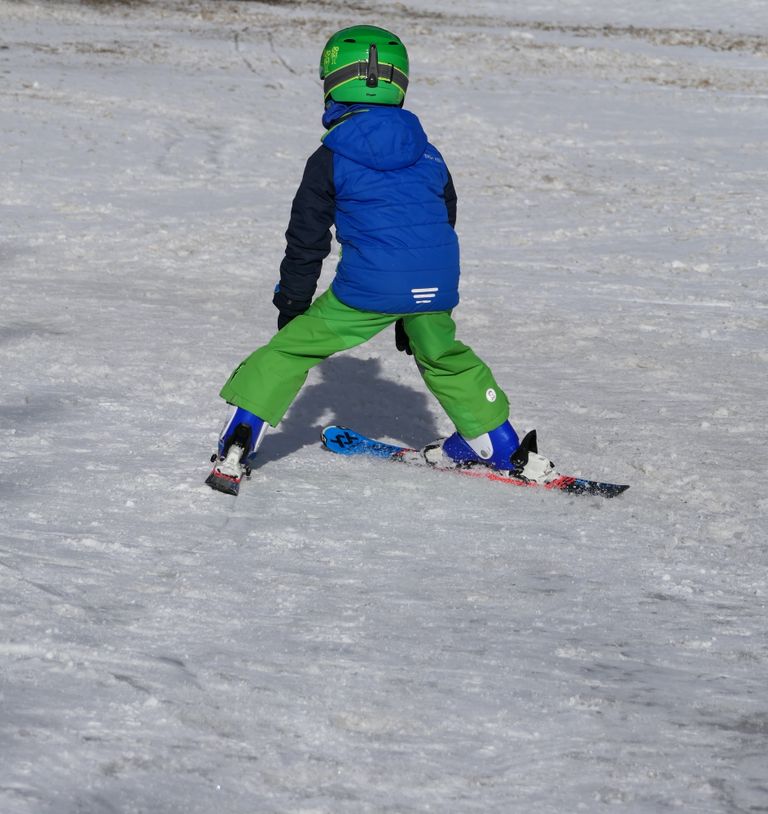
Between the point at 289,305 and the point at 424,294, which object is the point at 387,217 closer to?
the point at 424,294

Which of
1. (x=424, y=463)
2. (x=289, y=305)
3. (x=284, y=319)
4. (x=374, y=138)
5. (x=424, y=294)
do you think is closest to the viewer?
(x=374, y=138)

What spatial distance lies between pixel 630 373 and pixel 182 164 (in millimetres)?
6222

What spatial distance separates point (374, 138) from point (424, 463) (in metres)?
1.40

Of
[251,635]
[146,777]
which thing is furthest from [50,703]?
[251,635]

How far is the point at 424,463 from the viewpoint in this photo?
534 centimetres

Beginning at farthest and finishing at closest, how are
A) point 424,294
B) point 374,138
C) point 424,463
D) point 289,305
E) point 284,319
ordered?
point 424,463 < point 284,319 < point 289,305 < point 424,294 < point 374,138

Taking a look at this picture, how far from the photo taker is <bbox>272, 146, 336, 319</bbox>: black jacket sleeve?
15.3 feet

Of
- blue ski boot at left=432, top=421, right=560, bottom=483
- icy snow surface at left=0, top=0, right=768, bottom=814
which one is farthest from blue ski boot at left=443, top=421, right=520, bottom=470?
icy snow surface at left=0, top=0, right=768, bottom=814

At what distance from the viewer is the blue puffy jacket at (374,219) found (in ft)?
15.2

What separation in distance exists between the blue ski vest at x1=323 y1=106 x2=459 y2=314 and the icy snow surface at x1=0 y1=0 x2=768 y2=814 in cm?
78

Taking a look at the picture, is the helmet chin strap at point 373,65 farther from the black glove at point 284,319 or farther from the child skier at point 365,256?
the black glove at point 284,319

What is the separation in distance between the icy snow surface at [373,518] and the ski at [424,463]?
96 mm

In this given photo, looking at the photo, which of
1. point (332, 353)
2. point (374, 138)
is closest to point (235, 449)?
point (332, 353)

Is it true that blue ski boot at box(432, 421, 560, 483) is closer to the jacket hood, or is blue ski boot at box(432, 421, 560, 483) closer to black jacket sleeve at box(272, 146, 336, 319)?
A: black jacket sleeve at box(272, 146, 336, 319)
